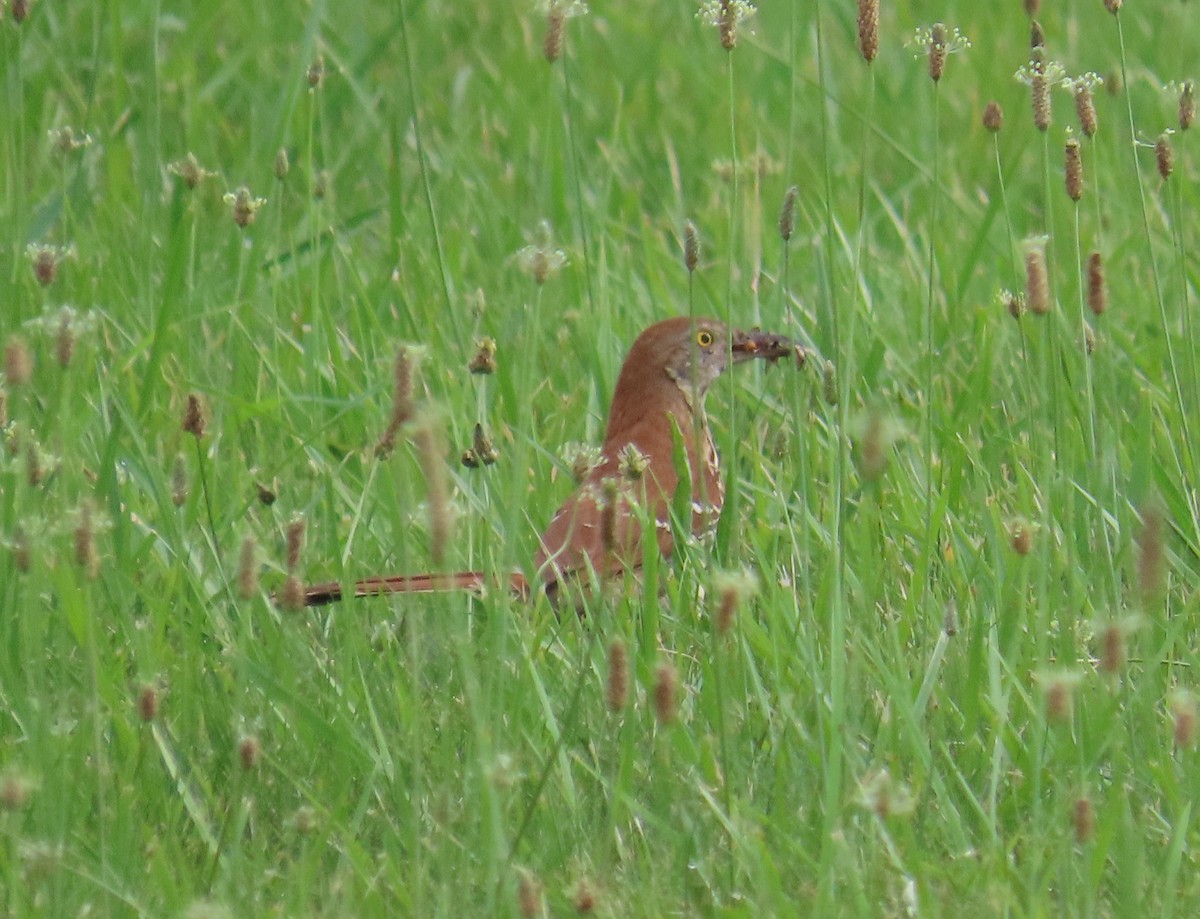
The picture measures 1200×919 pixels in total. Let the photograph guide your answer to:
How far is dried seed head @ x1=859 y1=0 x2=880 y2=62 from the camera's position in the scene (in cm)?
261

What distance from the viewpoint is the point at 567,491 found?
4.23m

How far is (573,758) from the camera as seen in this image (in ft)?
9.06

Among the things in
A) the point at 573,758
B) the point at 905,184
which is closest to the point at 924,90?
Answer: the point at 905,184

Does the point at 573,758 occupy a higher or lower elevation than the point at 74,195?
lower

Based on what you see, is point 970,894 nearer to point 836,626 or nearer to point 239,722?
point 836,626

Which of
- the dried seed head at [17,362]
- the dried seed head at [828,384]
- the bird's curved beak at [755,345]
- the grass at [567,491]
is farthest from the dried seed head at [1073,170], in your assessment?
the bird's curved beak at [755,345]

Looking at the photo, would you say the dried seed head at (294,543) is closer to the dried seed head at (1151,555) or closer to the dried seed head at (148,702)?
the dried seed head at (148,702)

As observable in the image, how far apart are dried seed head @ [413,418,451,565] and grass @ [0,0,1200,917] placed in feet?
0.08

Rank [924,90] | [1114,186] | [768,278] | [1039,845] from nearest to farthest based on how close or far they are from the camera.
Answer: [1039,845] < [768,278] < [1114,186] < [924,90]

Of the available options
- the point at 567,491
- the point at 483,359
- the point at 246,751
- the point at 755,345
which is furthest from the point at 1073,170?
the point at 755,345

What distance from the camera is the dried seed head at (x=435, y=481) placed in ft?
5.84

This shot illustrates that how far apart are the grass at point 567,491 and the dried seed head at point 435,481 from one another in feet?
0.08

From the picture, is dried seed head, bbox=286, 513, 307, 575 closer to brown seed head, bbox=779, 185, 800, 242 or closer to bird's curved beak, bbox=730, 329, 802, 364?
brown seed head, bbox=779, 185, 800, 242

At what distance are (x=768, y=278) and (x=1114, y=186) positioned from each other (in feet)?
3.54
